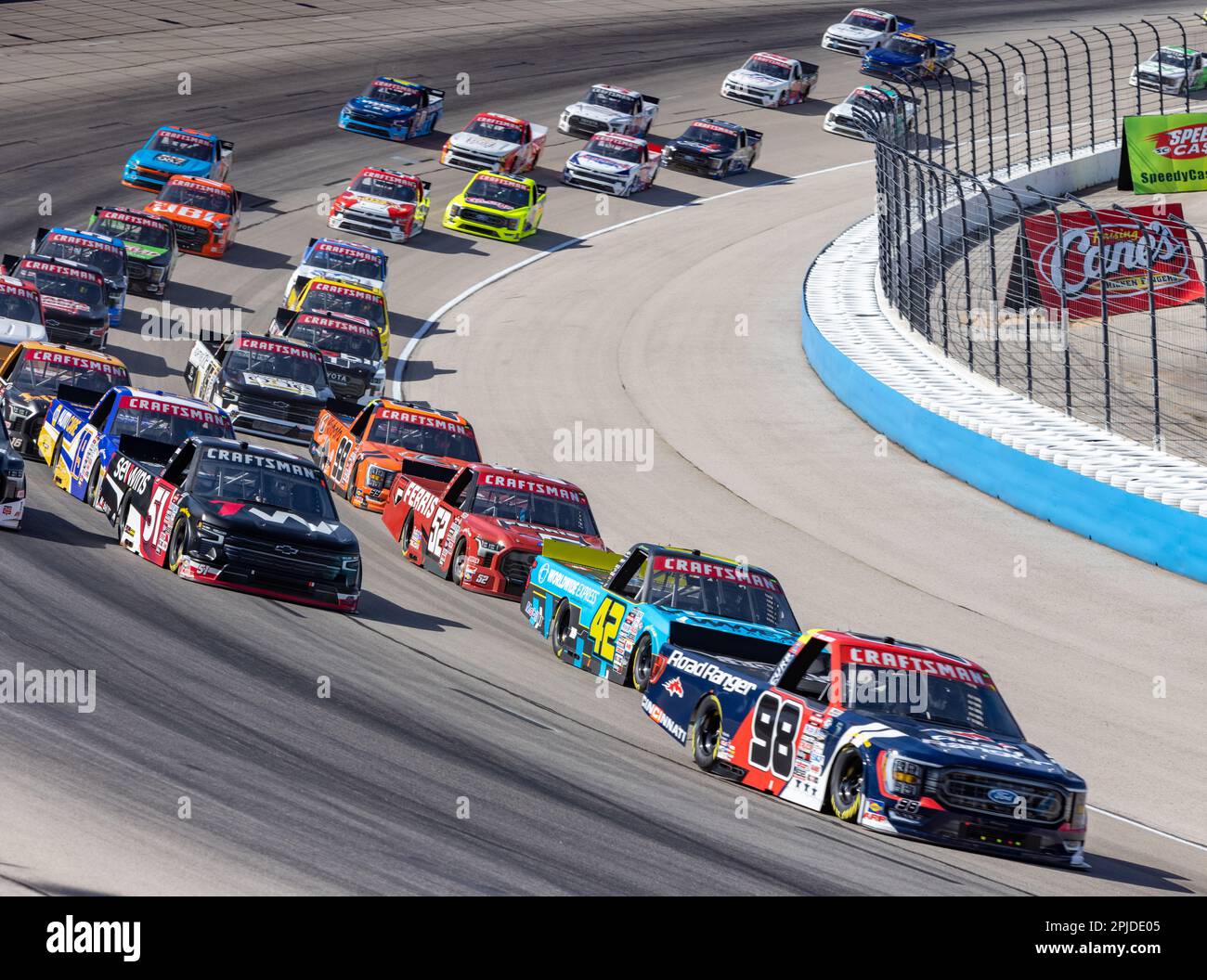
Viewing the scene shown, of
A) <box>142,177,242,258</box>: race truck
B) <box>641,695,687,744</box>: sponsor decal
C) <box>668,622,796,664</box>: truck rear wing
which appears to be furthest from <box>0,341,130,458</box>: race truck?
<box>142,177,242,258</box>: race truck

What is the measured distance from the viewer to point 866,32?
70.2m

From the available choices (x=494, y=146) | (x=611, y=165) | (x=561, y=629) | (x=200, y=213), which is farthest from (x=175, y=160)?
(x=561, y=629)

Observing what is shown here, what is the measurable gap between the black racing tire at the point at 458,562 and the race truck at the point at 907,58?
46936mm

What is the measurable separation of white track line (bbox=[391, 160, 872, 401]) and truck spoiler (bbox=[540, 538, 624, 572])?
523 inches

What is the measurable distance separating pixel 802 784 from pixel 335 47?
5512 centimetres

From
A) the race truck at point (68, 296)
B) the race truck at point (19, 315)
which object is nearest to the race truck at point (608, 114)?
the race truck at point (68, 296)

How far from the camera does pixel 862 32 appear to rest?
70438 millimetres

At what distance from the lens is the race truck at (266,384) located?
1124 inches

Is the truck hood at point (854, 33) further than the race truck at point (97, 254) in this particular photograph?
Yes

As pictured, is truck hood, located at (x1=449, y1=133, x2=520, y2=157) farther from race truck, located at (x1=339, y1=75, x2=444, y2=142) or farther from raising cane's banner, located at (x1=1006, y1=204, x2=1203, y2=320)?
raising cane's banner, located at (x1=1006, y1=204, x2=1203, y2=320)

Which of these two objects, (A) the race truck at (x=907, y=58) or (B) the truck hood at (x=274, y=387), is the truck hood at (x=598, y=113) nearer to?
(A) the race truck at (x=907, y=58)

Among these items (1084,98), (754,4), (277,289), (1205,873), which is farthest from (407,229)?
(754,4)

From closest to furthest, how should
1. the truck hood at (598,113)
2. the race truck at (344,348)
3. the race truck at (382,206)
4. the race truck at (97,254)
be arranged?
the race truck at (344,348) → the race truck at (97,254) → the race truck at (382,206) → the truck hood at (598,113)

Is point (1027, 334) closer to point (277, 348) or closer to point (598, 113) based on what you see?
point (277, 348)
